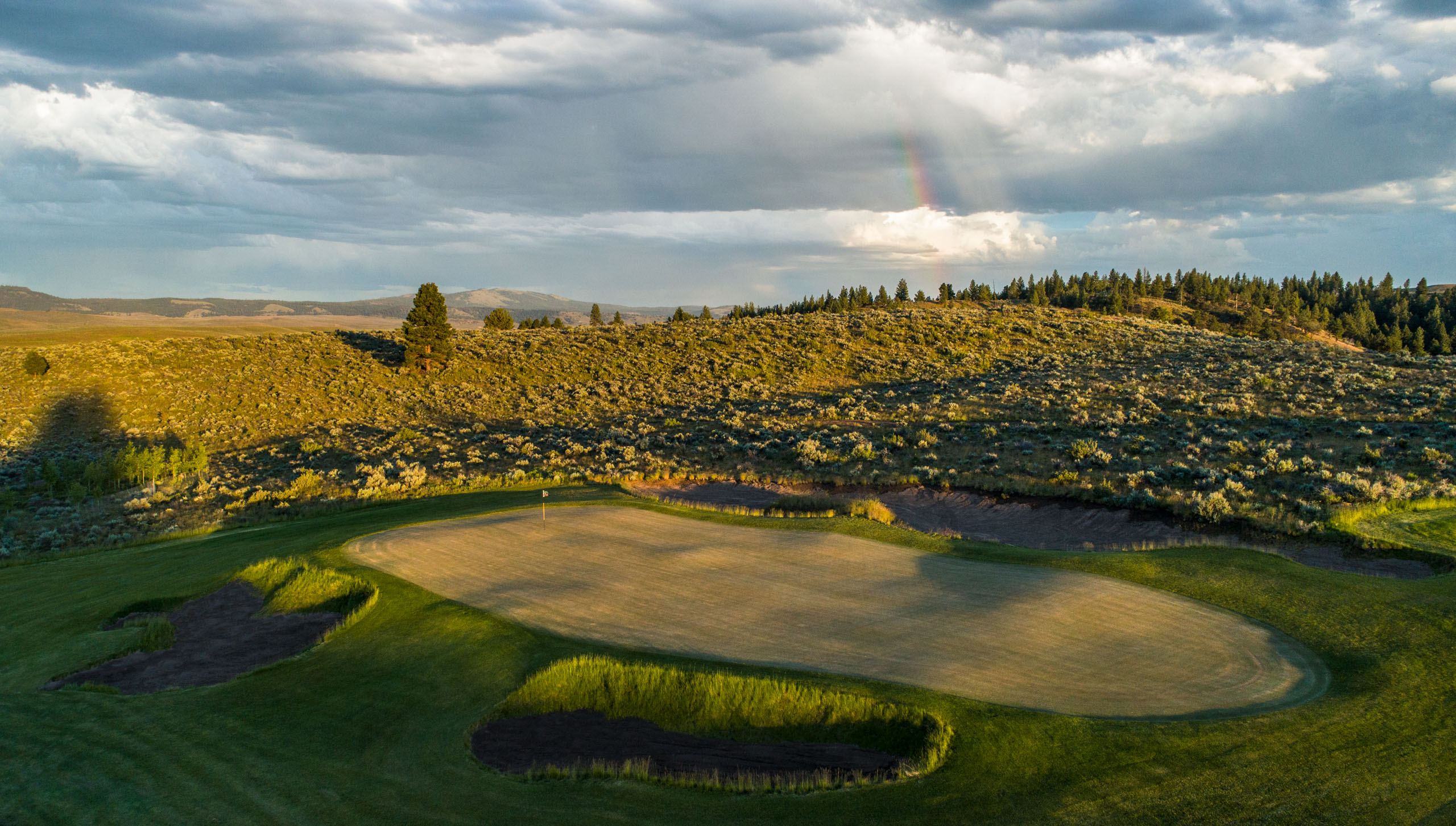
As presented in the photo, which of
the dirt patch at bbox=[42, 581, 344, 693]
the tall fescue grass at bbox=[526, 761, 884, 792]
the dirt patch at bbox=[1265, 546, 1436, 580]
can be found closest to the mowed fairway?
the tall fescue grass at bbox=[526, 761, 884, 792]

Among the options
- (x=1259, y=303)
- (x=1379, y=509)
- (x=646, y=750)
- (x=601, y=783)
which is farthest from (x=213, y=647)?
(x=1259, y=303)

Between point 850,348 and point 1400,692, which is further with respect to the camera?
point 850,348

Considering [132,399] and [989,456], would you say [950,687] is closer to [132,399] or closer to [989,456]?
[989,456]

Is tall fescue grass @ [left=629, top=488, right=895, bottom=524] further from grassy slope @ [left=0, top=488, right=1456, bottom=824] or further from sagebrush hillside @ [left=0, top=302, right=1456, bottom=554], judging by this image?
grassy slope @ [left=0, top=488, right=1456, bottom=824]

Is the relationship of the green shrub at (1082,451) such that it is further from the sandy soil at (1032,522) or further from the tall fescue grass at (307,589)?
the tall fescue grass at (307,589)

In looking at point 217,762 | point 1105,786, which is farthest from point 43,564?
point 1105,786

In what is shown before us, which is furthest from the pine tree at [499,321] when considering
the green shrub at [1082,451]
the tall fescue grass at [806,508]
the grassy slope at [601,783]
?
the grassy slope at [601,783]
